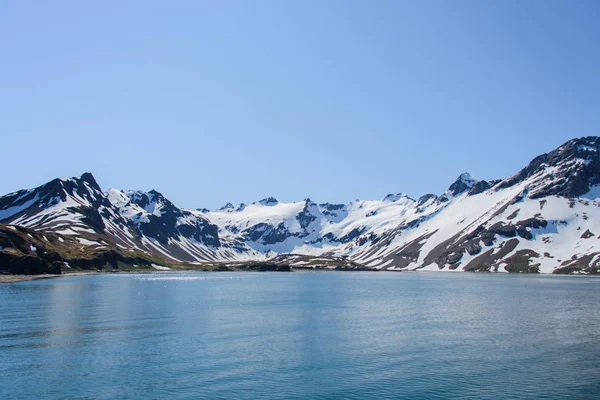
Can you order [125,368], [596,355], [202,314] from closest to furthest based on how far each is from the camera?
[125,368] < [596,355] < [202,314]

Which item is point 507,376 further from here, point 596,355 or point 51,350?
point 51,350

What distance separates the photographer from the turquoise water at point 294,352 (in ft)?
137

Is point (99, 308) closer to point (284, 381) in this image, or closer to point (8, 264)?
point (284, 381)

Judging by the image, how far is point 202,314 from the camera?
290 feet

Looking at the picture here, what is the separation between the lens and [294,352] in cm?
5659

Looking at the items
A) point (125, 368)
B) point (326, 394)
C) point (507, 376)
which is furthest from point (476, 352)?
point (125, 368)

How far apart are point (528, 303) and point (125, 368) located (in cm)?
9742

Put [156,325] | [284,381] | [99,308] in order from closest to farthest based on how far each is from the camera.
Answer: [284,381], [156,325], [99,308]

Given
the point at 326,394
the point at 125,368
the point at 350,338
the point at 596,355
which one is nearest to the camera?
the point at 326,394

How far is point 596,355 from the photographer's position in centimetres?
5556

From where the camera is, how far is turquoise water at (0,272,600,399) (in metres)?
41.9

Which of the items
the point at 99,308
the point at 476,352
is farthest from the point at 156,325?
the point at 476,352

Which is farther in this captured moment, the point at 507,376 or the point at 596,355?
the point at 596,355

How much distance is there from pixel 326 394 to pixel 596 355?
1400 inches
